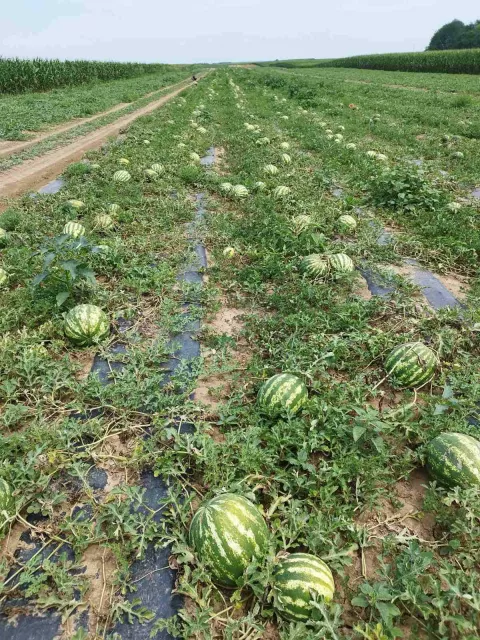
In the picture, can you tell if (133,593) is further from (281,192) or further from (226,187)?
(226,187)

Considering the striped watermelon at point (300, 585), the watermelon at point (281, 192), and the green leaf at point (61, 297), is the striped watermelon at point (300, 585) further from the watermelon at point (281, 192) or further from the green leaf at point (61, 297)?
the watermelon at point (281, 192)

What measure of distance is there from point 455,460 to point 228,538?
148 cm

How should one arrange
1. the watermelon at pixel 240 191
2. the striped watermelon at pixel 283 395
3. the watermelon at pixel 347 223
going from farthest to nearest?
the watermelon at pixel 240 191, the watermelon at pixel 347 223, the striped watermelon at pixel 283 395

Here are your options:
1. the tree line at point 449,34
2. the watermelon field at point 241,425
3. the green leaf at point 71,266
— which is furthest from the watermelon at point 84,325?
the tree line at point 449,34

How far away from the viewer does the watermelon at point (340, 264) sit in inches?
185

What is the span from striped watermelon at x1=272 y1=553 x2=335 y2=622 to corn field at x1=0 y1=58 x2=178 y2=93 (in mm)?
30158

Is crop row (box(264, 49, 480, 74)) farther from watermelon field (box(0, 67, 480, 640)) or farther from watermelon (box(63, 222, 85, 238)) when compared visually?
watermelon (box(63, 222, 85, 238))

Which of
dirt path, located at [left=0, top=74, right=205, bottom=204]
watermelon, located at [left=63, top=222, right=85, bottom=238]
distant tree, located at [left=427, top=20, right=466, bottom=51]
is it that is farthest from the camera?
distant tree, located at [left=427, top=20, right=466, bottom=51]

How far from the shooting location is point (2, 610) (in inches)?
78.8

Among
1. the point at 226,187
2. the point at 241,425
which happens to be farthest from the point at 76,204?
the point at 241,425

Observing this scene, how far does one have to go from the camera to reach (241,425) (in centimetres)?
301

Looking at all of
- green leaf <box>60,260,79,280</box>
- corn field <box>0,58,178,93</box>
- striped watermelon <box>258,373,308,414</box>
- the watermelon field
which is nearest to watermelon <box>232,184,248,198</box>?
the watermelon field

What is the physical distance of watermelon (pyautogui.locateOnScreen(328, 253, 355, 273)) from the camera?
185 inches

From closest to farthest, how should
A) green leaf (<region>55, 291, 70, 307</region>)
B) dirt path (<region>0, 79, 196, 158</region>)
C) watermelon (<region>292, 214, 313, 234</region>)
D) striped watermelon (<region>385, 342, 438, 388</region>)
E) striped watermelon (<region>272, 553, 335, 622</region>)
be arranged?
striped watermelon (<region>272, 553, 335, 622</region>), striped watermelon (<region>385, 342, 438, 388</region>), green leaf (<region>55, 291, 70, 307</region>), watermelon (<region>292, 214, 313, 234</region>), dirt path (<region>0, 79, 196, 158</region>)
